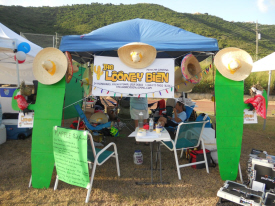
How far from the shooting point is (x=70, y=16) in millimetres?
35531

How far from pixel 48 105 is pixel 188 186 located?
237cm

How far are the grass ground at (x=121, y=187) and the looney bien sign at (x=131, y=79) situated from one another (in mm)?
1293

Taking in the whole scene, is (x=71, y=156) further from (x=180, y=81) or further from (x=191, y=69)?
(x=180, y=81)

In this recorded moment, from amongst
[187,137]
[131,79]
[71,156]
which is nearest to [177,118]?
[187,137]

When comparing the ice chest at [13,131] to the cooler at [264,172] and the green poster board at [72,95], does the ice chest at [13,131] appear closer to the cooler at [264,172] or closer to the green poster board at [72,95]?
the green poster board at [72,95]

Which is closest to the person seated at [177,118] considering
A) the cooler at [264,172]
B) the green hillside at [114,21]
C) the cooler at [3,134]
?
the cooler at [264,172]

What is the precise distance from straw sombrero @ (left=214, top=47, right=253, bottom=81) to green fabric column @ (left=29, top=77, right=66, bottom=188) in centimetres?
240

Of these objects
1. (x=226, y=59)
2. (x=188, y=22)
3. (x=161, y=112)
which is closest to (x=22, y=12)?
(x=188, y=22)

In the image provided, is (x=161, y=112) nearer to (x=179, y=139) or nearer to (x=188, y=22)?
(x=179, y=139)

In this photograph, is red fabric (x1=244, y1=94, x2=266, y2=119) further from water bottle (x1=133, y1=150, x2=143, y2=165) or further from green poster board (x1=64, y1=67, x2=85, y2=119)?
green poster board (x1=64, y1=67, x2=85, y2=119)

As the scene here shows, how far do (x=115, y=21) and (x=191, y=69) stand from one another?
34.9m

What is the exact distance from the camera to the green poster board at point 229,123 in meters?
3.03

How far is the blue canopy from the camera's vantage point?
3.17m

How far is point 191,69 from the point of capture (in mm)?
3791
